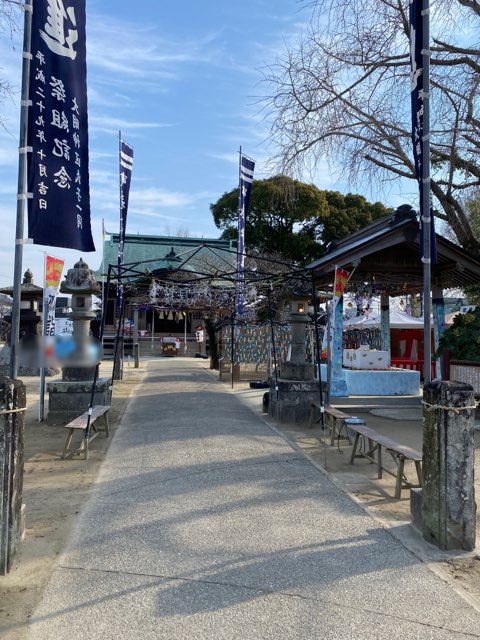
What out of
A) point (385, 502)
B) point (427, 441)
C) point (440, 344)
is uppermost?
point (440, 344)

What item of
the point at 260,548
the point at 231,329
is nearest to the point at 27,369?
the point at 231,329

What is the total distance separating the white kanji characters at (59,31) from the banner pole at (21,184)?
380mm

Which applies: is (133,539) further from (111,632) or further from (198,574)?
(111,632)

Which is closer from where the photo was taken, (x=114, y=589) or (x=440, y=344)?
(x=114, y=589)

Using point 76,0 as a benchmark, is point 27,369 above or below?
below

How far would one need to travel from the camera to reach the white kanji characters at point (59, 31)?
5402 mm

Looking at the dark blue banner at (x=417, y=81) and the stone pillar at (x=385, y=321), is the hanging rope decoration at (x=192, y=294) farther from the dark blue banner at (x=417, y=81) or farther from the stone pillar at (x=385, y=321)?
A: the dark blue banner at (x=417, y=81)

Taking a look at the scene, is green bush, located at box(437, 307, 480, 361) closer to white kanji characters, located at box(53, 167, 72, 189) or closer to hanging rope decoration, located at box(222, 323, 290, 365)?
hanging rope decoration, located at box(222, 323, 290, 365)

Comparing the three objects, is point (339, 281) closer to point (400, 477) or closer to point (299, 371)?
point (299, 371)

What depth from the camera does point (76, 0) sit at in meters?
6.00

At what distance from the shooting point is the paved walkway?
10.0 ft

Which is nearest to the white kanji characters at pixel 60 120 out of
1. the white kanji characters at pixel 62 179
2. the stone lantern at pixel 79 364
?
the white kanji characters at pixel 62 179

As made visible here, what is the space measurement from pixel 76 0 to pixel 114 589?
20.3ft

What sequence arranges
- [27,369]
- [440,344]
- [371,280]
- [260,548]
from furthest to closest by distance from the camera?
[27,369]
[371,280]
[440,344]
[260,548]
